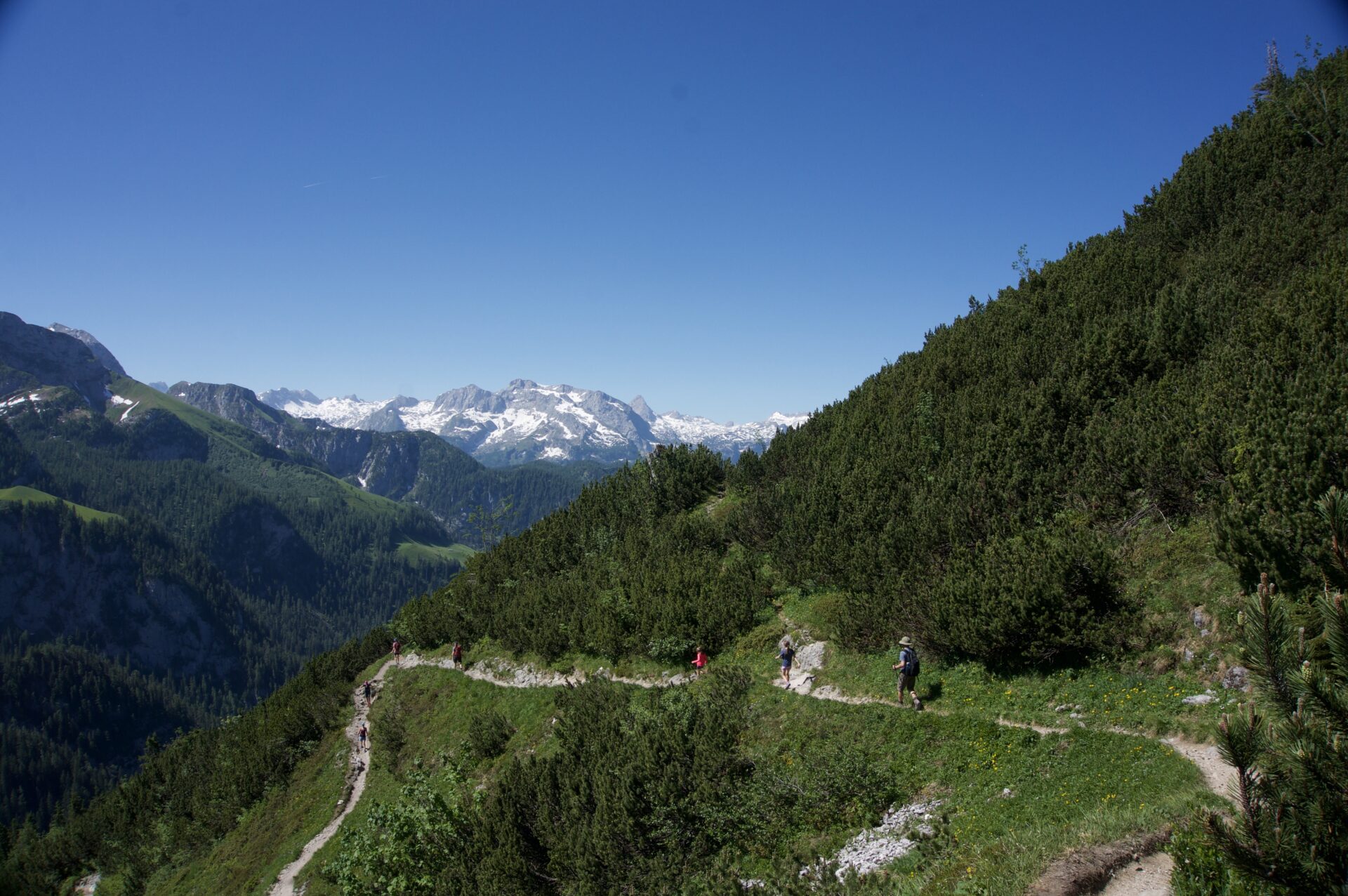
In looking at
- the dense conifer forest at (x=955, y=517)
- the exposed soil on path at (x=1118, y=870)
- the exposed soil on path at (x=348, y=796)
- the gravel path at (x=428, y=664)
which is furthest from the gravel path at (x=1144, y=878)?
the exposed soil on path at (x=348, y=796)

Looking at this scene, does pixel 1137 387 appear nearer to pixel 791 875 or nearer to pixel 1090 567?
pixel 1090 567

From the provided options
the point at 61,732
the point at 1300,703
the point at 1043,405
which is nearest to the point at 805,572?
the point at 1043,405

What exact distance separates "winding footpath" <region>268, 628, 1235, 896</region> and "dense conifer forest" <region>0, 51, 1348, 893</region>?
137cm

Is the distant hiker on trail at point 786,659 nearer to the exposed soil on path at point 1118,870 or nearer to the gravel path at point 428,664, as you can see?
the gravel path at point 428,664

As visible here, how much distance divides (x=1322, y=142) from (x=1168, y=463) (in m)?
26.1

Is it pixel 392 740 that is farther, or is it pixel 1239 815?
pixel 392 740

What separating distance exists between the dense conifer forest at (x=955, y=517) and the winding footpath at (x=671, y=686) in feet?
4.48

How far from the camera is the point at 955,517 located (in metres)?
22.6

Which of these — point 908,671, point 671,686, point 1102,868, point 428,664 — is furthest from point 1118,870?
point 428,664

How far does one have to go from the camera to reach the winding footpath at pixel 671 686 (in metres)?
9.32

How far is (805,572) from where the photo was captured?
1077 inches

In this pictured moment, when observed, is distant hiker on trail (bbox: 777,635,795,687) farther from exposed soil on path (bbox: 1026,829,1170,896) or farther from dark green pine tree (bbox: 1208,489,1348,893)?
dark green pine tree (bbox: 1208,489,1348,893)

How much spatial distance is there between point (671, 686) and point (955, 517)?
40.1 ft

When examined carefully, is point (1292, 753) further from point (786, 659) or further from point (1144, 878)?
point (786, 659)
